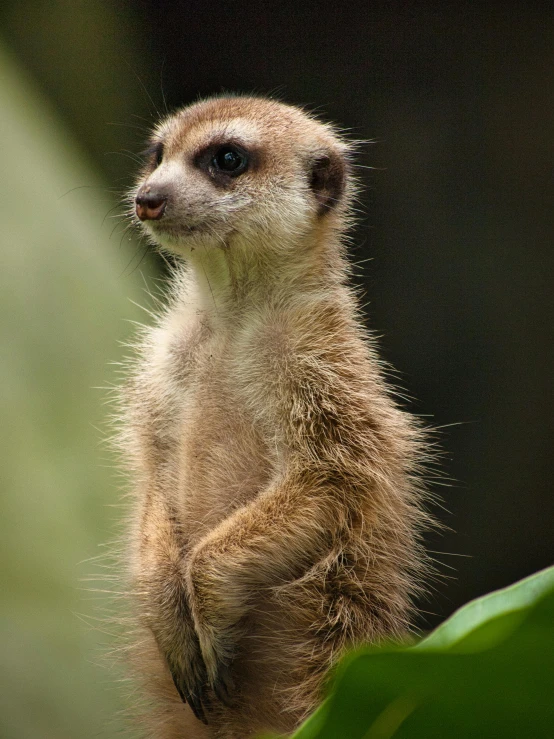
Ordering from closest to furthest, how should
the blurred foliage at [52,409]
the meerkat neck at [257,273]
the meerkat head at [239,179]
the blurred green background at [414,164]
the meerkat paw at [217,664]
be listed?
the meerkat paw at [217,664], the meerkat head at [239,179], the meerkat neck at [257,273], the blurred foliage at [52,409], the blurred green background at [414,164]

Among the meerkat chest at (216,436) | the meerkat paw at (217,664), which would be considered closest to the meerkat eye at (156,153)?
the meerkat chest at (216,436)

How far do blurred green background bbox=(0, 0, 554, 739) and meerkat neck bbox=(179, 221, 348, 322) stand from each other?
119cm

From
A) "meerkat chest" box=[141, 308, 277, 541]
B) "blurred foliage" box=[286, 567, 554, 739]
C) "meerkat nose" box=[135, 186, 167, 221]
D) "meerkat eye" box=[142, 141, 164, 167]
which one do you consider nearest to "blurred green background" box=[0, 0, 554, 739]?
"meerkat eye" box=[142, 141, 164, 167]

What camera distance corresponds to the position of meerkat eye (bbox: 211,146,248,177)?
1795 mm

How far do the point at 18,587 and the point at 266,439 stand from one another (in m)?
1.11

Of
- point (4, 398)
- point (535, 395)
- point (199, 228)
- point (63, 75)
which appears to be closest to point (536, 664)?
point (199, 228)

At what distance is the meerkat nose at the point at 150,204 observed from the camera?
1.67 meters

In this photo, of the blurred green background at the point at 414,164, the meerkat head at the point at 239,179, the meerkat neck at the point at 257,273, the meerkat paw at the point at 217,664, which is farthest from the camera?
the blurred green background at the point at 414,164

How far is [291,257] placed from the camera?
1849 mm

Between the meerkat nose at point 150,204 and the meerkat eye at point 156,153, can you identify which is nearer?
the meerkat nose at point 150,204

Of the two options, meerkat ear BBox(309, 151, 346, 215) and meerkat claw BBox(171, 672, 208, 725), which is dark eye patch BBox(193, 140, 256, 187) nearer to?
meerkat ear BBox(309, 151, 346, 215)

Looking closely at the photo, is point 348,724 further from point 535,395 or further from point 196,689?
point 535,395

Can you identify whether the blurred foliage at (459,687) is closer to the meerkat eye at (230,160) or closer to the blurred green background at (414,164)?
the meerkat eye at (230,160)

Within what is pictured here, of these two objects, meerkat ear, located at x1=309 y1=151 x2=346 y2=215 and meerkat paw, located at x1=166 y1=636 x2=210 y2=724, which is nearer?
meerkat paw, located at x1=166 y1=636 x2=210 y2=724
